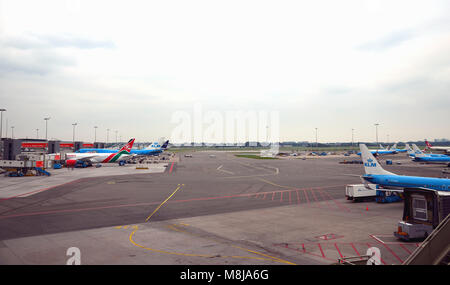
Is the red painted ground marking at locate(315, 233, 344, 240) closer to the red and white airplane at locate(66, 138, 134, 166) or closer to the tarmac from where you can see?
the tarmac

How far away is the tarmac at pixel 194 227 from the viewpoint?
52.1 ft

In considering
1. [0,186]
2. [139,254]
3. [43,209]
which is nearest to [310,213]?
[139,254]

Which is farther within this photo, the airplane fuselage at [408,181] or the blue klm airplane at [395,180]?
the blue klm airplane at [395,180]

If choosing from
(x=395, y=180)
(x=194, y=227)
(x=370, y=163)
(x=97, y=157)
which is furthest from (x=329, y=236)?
(x=97, y=157)

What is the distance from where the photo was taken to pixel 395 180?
31422 millimetres

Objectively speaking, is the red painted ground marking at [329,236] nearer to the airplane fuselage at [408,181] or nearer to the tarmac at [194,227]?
the tarmac at [194,227]

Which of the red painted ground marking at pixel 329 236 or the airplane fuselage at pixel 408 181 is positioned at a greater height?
the airplane fuselage at pixel 408 181

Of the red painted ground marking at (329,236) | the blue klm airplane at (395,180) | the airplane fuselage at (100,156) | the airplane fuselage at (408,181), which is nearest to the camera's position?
the red painted ground marking at (329,236)

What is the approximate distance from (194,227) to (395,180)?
2288 centimetres

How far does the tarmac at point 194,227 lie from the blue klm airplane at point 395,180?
2543 mm

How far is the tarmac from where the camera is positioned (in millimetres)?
15875

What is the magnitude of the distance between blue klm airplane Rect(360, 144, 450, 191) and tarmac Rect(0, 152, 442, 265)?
8.34 ft

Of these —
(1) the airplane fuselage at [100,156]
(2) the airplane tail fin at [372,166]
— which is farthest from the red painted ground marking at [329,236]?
(1) the airplane fuselage at [100,156]

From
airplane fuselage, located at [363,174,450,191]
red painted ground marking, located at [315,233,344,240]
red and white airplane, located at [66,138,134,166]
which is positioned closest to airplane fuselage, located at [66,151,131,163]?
red and white airplane, located at [66,138,134,166]
